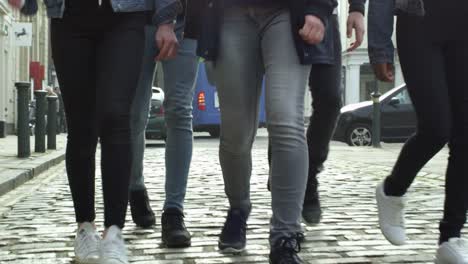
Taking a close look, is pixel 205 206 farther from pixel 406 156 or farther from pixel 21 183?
pixel 21 183

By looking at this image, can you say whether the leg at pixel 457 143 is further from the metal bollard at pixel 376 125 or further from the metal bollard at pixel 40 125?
the metal bollard at pixel 376 125

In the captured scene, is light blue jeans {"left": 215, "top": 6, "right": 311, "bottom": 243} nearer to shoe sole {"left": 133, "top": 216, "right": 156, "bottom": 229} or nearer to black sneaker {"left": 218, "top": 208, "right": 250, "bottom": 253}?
black sneaker {"left": 218, "top": 208, "right": 250, "bottom": 253}

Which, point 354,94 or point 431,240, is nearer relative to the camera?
point 431,240

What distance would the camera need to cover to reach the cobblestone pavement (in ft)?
10.4

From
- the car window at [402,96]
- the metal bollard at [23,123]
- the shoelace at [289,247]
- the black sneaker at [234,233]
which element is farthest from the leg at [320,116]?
the car window at [402,96]

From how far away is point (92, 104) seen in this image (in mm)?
3029

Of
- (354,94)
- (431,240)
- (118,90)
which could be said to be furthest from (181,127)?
(354,94)

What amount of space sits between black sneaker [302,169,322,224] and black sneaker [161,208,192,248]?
672 mm

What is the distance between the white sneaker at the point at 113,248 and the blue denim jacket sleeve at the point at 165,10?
2.82 ft

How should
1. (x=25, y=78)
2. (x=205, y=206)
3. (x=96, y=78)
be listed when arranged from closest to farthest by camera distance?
1. (x=96, y=78)
2. (x=205, y=206)
3. (x=25, y=78)

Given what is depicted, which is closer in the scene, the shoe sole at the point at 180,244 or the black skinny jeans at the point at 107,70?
the black skinny jeans at the point at 107,70

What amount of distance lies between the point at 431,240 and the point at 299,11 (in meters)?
1.46

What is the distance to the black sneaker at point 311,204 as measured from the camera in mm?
3738

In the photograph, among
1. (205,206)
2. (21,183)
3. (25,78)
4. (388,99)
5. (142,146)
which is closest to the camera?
→ (142,146)
